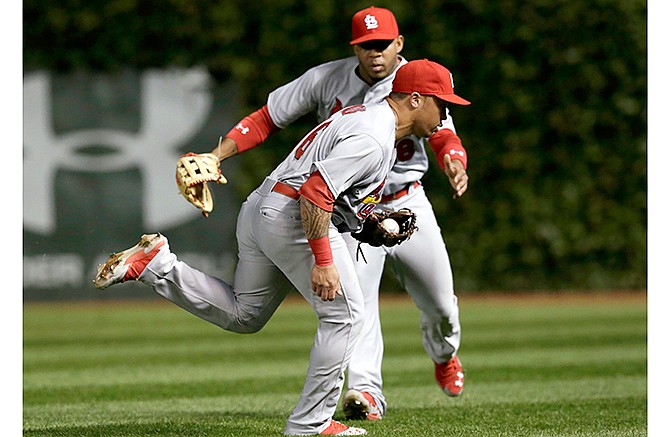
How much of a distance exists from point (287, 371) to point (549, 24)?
24.7ft

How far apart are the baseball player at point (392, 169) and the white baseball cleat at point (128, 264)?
0.73 m

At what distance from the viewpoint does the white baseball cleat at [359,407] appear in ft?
Answer: 18.3

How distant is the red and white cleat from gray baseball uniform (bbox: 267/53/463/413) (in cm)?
32

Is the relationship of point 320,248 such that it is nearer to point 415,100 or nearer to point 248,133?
point 415,100

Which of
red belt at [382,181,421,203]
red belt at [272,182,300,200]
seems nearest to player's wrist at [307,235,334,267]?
red belt at [272,182,300,200]

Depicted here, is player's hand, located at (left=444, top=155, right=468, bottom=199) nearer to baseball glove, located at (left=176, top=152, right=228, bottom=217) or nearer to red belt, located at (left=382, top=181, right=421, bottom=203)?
red belt, located at (left=382, top=181, right=421, bottom=203)

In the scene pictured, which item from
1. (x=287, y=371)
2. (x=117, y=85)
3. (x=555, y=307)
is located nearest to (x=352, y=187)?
(x=287, y=371)

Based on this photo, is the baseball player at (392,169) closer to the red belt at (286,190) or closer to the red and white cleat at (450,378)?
the red and white cleat at (450,378)

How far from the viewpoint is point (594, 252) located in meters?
14.1

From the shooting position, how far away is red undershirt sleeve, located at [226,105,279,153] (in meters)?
Answer: 5.68

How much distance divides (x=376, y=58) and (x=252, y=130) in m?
0.76

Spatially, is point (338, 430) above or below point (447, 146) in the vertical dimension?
below

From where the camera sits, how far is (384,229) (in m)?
4.94

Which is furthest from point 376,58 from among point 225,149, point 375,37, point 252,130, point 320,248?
point 320,248
